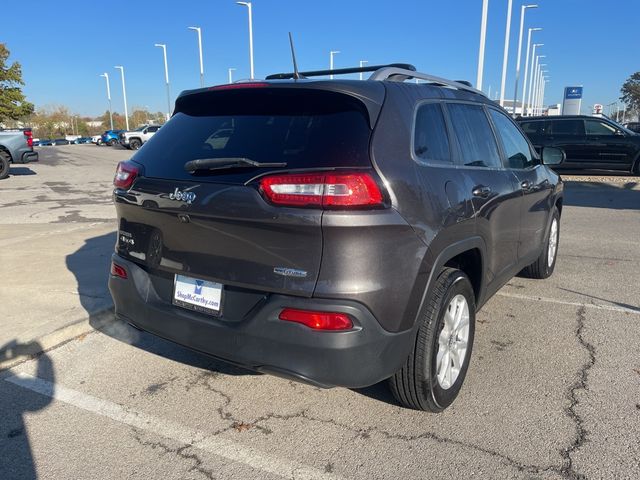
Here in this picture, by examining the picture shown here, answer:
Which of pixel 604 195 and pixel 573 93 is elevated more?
pixel 573 93

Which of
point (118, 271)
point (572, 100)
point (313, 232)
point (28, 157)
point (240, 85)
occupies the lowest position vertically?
point (28, 157)

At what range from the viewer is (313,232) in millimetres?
2312

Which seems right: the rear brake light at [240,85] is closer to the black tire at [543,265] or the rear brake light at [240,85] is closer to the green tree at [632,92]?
the black tire at [543,265]

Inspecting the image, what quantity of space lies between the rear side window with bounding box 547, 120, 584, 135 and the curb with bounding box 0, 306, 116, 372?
1483 cm

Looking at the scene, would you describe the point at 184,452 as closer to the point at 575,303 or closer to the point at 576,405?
the point at 576,405

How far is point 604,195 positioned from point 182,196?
40.0ft

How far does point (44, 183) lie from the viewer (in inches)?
592

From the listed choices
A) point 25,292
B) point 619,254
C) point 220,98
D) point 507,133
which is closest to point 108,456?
point 220,98

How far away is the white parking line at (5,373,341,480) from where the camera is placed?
253cm

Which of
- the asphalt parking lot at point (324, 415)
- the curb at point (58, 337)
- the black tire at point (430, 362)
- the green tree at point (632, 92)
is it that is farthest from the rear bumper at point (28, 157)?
the green tree at point (632, 92)

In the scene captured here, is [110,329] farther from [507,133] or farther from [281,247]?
[507,133]

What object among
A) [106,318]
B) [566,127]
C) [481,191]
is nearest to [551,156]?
[481,191]

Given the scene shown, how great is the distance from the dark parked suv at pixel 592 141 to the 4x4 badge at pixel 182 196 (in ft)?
48.4

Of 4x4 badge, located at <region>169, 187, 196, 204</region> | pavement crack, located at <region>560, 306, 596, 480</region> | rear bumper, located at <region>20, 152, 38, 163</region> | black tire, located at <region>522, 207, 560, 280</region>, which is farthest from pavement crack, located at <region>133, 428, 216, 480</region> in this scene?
rear bumper, located at <region>20, 152, 38, 163</region>
